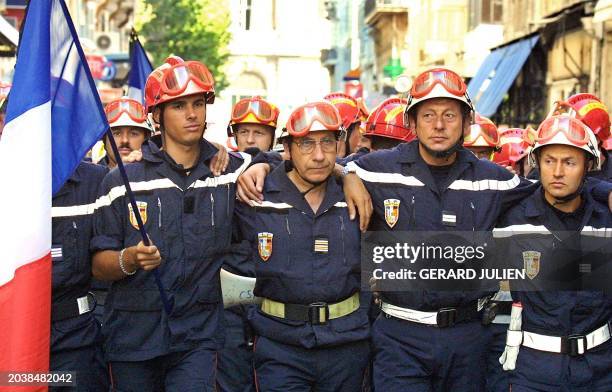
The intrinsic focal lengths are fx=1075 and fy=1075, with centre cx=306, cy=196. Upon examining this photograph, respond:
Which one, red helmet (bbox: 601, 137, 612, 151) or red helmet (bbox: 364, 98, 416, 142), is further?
red helmet (bbox: 364, 98, 416, 142)

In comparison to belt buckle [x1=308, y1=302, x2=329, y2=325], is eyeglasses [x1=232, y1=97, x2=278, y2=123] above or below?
above

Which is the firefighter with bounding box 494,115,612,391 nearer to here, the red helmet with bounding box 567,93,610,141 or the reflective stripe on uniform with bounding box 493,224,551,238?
the reflective stripe on uniform with bounding box 493,224,551,238

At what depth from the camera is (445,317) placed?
6.34 metres

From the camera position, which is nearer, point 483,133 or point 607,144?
point 607,144

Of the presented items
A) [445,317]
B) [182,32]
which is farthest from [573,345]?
[182,32]

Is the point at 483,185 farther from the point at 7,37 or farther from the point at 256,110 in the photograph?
the point at 7,37

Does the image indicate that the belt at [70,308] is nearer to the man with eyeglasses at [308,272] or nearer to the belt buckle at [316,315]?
the man with eyeglasses at [308,272]

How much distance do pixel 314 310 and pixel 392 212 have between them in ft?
2.62

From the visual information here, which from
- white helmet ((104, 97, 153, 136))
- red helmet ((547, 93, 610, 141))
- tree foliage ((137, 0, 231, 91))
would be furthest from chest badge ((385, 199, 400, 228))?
tree foliage ((137, 0, 231, 91))

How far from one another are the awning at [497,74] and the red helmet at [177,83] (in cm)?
1801

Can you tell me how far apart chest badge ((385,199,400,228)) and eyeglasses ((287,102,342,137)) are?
556 millimetres

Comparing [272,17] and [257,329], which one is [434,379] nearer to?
[257,329]

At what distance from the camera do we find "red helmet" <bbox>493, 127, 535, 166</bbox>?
34.0 feet

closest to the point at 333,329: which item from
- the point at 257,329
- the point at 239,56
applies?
the point at 257,329
